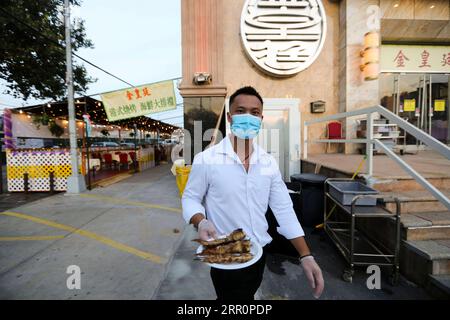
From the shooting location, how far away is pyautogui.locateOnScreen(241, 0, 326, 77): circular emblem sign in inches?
293

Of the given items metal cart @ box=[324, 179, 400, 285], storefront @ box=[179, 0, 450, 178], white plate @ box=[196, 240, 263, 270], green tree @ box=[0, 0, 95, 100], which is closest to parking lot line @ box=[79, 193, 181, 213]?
storefront @ box=[179, 0, 450, 178]

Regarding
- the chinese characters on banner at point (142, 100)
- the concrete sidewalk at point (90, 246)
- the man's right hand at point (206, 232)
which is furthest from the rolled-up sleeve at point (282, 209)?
the chinese characters on banner at point (142, 100)

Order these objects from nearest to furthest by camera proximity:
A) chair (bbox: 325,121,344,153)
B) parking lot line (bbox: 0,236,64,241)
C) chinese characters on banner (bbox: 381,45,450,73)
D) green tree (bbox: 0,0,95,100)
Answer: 1. parking lot line (bbox: 0,236,64,241)
2. chair (bbox: 325,121,344,153)
3. chinese characters on banner (bbox: 381,45,450,73)
4. green tree (bbox: 0,0,95,100)

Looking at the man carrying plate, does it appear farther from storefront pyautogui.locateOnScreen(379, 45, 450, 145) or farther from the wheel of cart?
storefront pyautogui.locateOnScreen(379, 45, 450, 145)

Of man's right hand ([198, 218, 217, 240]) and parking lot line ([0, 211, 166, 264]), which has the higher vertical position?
man's right hand ([198, 218, 217, 240])

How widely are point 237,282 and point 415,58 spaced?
36.4 feet

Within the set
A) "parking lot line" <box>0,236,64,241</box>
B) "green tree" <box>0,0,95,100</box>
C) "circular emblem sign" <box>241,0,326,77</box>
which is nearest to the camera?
"parking lot line" <box>0,236,64,241</box>

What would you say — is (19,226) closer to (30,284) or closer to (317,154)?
(30,284)

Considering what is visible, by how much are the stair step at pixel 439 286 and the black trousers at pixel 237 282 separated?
231cm

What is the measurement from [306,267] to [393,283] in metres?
A: 2.13

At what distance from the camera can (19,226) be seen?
488 centimetres

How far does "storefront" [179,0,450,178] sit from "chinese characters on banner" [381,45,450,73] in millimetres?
404

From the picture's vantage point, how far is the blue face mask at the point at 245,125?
1625 mm
